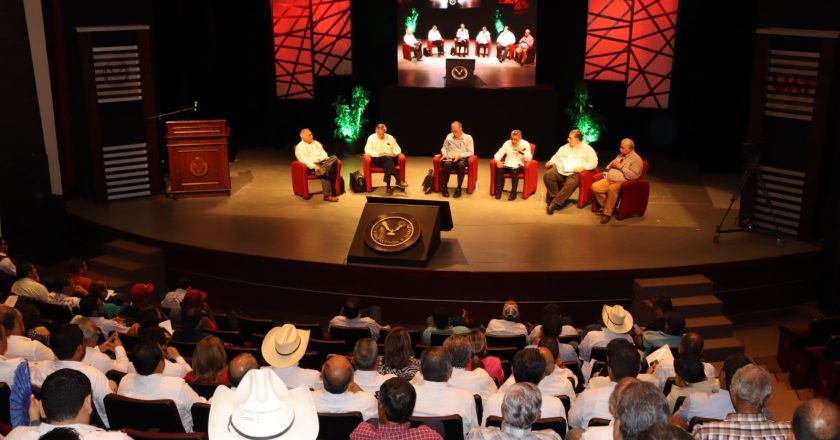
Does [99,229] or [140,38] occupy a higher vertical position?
[140,38]

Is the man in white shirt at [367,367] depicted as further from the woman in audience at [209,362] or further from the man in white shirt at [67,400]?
the man in white shirt at [67,400]

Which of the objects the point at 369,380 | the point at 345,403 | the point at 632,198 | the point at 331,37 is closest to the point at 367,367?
the point at 369,380

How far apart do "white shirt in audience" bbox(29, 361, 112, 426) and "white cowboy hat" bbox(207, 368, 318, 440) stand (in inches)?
83.6

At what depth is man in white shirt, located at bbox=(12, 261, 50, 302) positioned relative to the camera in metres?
7.84

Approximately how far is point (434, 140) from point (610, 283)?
563 cm

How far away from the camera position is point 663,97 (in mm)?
13820

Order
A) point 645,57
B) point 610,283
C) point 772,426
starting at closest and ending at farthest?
point 772,426, point 610,283, point 645,57

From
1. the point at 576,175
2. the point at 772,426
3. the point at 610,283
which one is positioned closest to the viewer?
the point at 772,426

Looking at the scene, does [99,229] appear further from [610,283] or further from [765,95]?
[765,95]

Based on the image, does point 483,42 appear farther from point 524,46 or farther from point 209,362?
point 209,362

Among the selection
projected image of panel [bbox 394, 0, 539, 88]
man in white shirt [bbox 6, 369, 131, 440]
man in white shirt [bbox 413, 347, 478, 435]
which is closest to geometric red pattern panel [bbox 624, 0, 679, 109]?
projected image of panel [bbox 394, 0, 539, 88]

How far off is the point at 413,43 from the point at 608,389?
10.0 m

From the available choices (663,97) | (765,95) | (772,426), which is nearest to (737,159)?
(663,97)

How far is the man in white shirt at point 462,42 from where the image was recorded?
14047 mm
